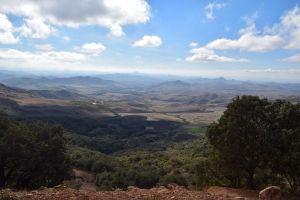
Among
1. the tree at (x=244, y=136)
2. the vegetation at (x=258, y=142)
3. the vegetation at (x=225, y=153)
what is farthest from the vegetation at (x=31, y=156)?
the tree at (x=244, y=136)

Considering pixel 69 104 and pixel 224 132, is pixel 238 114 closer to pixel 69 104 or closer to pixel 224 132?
pixel 224 132

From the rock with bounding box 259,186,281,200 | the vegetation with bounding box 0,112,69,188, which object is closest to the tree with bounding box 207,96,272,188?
the rock with bounding box 259,186,281,200

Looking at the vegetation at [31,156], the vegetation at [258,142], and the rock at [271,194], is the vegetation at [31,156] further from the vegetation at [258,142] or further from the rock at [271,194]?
the rock at [271,194]

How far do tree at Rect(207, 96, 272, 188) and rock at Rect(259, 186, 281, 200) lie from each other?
468 centimetres

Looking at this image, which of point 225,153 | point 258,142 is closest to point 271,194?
point 258,142

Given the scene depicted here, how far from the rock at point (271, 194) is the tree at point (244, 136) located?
15.3ft

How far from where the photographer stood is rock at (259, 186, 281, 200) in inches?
628

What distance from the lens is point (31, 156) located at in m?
26.0

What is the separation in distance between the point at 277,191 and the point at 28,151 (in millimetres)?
16680

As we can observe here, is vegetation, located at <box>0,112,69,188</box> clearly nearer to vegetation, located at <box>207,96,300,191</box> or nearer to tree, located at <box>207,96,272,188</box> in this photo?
vegetation, located at <box>207,96,300,191</box>

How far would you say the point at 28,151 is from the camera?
1008 inches

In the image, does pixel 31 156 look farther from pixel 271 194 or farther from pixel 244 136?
pixel 271 194

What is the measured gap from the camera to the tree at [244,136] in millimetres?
21062

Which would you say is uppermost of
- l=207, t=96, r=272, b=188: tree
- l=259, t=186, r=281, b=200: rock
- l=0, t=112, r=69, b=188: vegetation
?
l=207, t=96, r=272, b=188: tree
